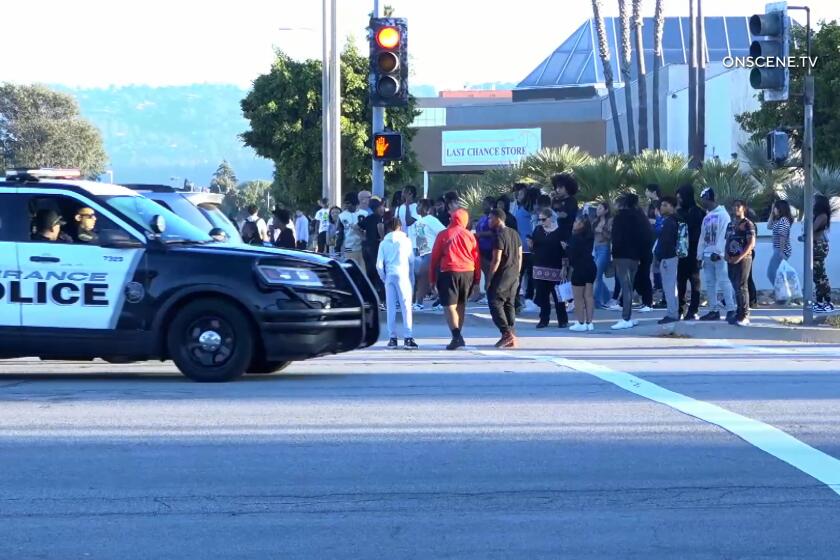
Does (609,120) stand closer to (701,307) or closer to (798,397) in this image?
(701,307)

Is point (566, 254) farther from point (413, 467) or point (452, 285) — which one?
point (413, 467)

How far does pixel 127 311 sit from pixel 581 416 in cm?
435

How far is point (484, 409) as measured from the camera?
1089 cm

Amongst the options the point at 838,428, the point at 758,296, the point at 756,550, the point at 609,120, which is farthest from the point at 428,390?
the point at 609,120

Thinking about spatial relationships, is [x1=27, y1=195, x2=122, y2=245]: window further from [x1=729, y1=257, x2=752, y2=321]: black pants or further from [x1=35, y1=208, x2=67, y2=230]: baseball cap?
[x1=729, y1=257, x2=752, y2=321]: black pants

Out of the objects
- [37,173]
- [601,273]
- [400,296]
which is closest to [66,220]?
[37,173]

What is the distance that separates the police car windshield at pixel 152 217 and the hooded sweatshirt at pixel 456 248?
3621mm

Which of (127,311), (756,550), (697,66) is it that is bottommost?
(756,550)

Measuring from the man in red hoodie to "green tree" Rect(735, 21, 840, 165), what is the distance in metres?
18.0

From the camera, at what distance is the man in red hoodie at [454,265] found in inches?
635

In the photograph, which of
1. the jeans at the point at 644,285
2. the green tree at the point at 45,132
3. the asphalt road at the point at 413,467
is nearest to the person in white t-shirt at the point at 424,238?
the jeans at the point at 644,285

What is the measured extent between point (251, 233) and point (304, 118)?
18.5m

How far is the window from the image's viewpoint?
41.0 feet

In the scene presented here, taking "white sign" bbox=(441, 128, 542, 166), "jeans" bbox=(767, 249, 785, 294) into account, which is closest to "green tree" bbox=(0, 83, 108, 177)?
"white sign" bbox=(441, 128, 542, 166)
